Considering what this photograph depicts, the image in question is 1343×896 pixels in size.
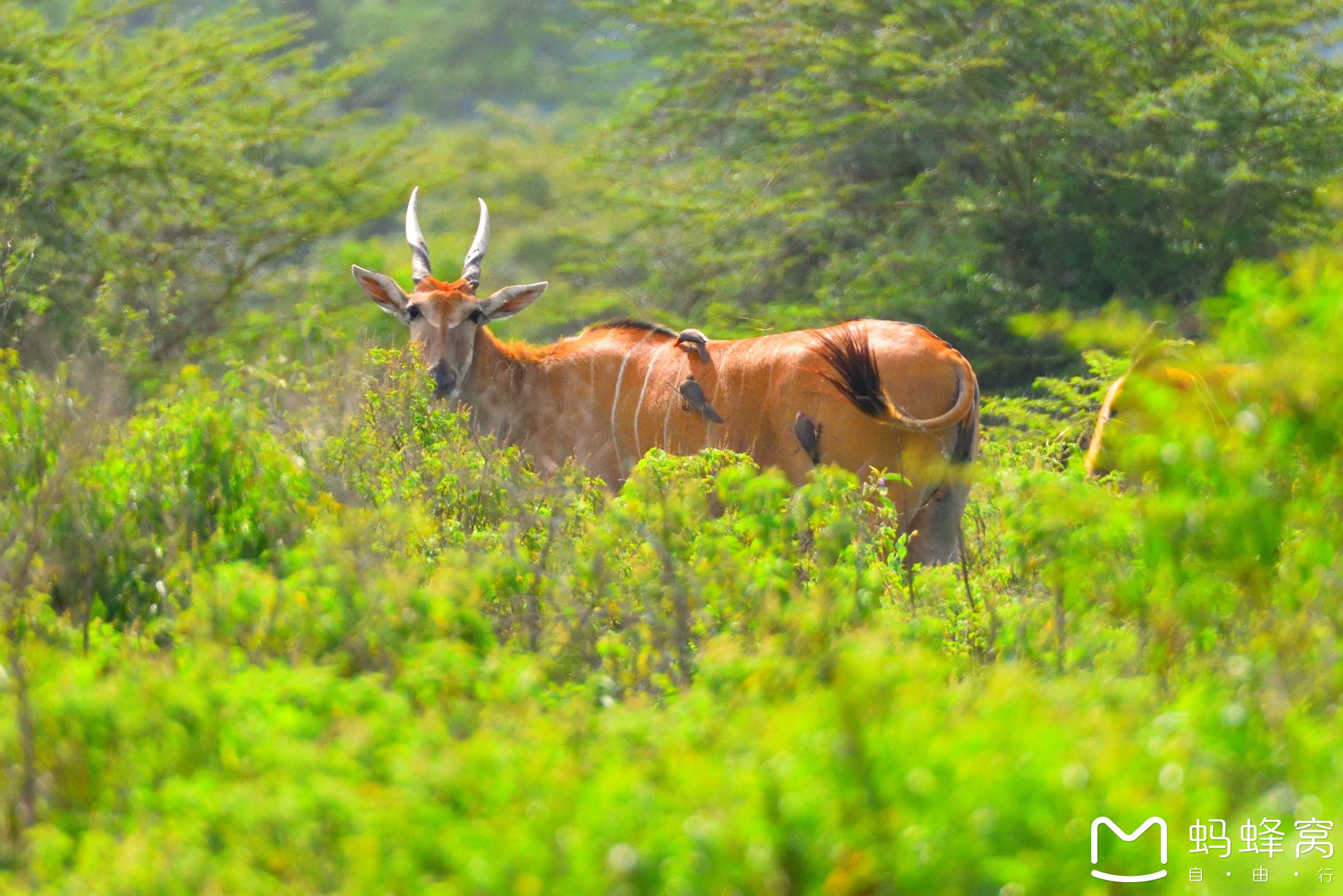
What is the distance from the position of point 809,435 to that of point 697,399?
57 cm

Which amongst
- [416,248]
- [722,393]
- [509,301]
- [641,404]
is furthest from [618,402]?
[416,248]

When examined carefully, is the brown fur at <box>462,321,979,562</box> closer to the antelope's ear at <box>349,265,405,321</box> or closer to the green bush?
the antelope's ear at <box>349,265,405,321</box>

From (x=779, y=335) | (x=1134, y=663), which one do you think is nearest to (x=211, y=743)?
(x=1134, y=663)

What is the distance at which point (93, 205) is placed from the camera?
11.0 meters

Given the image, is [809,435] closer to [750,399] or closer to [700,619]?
[750,399]

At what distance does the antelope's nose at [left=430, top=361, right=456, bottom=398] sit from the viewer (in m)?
6.59

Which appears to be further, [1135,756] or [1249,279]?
[1249,279]

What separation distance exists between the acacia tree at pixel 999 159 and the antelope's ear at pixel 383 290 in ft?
11.2

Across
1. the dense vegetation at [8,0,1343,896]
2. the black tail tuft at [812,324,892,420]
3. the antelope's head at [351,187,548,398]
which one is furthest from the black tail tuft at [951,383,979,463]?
the antelope's head at [351,187,548,398]

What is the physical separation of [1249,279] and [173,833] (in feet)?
7.42

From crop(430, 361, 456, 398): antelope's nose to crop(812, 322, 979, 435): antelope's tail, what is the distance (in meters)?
1.59

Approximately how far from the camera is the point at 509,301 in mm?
7078

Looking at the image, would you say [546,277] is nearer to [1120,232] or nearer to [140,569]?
[1120,232]

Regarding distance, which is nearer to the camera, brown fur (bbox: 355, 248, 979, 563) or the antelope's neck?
brown fur (bbox: 355, 248, 979, 563)
